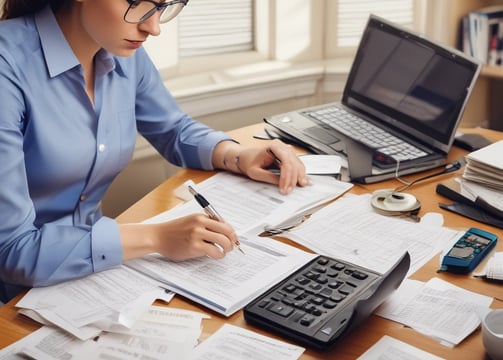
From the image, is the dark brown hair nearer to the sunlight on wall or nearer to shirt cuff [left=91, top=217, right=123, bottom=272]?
shirt cuff [left=91, top=217, right=123, bottom=272]

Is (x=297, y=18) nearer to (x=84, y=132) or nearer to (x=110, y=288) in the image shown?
(x=84, y=132)

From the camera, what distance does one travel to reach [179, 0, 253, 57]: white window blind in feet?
8.25

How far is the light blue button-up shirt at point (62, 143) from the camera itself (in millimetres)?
1211

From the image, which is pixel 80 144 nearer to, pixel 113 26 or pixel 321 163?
pixel 113 26

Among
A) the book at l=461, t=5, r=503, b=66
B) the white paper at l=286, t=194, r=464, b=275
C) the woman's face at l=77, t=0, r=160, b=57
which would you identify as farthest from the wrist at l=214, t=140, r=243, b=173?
the book at l=461, t=5, r=503, b=66

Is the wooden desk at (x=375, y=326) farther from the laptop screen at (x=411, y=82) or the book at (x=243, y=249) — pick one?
the laptop screen at (x=411, y=82)

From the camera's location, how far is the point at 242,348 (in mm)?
1032

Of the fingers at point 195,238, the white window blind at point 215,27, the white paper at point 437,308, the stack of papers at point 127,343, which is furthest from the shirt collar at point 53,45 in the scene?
the white window blind at point 215,27

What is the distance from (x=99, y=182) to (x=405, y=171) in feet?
2.37

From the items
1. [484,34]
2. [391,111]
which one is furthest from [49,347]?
[484,34]

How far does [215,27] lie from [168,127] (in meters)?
0.92

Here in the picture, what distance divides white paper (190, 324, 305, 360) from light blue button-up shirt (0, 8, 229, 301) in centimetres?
28

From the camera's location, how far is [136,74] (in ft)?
5.53

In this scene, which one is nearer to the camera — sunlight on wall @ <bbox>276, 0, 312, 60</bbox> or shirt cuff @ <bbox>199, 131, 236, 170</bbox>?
shirt cuff @ <bbox>199, 131, 236, 170</bbox>
